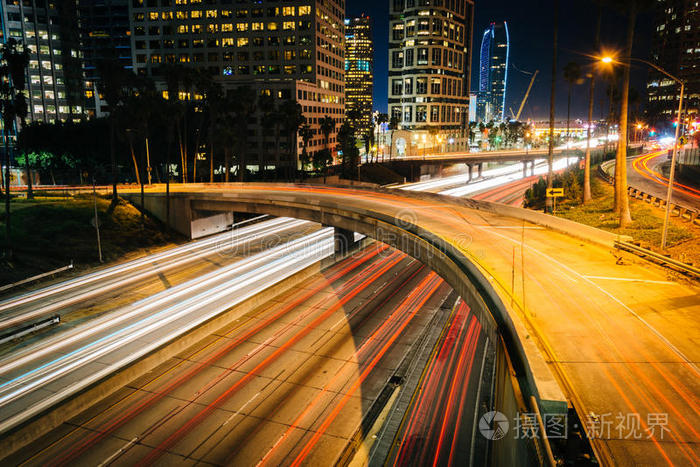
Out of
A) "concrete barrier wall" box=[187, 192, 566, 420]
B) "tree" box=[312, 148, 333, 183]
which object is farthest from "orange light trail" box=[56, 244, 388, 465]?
"tree" box=[312, 148, 333, 183]

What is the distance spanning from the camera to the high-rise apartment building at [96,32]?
153750 millimetres

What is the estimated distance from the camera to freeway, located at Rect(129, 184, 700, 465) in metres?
10.2

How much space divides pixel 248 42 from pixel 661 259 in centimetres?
12258

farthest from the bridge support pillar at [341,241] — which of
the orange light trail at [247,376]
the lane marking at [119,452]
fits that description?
the lane marking at [119,452]

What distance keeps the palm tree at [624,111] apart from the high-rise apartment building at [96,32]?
545ft

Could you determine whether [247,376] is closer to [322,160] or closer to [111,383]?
[111,383]

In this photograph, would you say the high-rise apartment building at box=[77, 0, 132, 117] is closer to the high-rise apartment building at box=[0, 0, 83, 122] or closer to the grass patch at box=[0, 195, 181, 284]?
the high-rise apartment building at box=[0, 0, 83, 122]

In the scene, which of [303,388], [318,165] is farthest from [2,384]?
[318,165]

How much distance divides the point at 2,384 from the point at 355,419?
1960cm

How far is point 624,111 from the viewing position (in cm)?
3169

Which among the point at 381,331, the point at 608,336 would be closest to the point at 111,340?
the point at 381,331

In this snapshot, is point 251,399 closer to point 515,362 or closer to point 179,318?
point 179,318

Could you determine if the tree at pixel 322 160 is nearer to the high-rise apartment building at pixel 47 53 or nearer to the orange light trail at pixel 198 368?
the orange light trail at pixel 198 368

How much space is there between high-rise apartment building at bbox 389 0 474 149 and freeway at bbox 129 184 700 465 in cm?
16128
